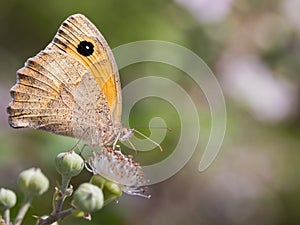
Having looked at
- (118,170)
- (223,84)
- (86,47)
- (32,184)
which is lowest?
(32,184)

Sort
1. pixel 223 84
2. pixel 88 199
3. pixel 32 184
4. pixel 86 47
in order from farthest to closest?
pixel 223 84 → pixel 86 47 → pixel 32 184 → pixel 88 199

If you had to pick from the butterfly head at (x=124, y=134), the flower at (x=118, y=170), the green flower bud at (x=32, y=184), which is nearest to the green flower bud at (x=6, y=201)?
the green flower bud at (x=32, y=184)

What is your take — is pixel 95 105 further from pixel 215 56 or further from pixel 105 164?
pixel 215 56

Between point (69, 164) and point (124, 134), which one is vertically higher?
point (124, 134)

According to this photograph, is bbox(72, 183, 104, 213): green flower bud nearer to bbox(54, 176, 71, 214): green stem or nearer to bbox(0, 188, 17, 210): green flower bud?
bbox(54, 176, 71, 214): green stem

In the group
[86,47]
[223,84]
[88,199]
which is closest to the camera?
[88,199]

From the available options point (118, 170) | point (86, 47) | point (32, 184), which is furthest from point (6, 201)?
point (86, 47)

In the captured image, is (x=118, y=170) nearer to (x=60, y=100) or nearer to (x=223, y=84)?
(x=60, y=100)
